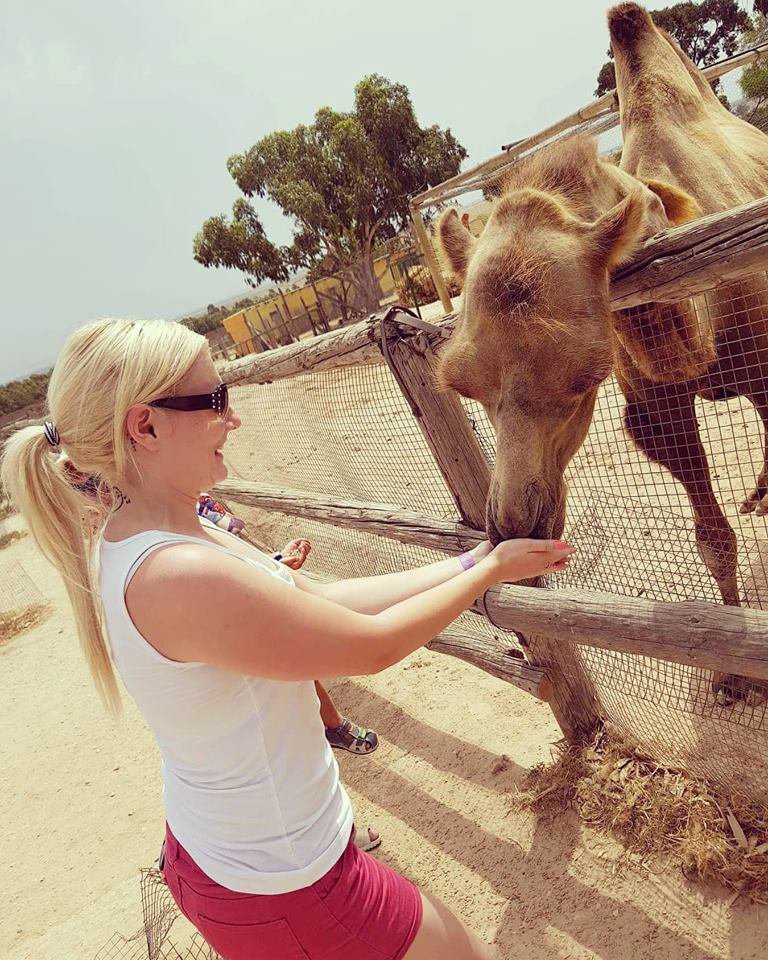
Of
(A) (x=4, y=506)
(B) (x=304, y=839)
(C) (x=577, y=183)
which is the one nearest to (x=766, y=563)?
(C) (x=577, y=183)

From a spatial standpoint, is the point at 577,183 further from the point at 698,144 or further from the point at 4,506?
the point at 4,506

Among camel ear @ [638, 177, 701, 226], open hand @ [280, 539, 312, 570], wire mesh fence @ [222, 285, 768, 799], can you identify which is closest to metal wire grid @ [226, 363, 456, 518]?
wire mesh fence @ [222, 285, 768, 799]

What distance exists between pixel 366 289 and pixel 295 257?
6.16 m

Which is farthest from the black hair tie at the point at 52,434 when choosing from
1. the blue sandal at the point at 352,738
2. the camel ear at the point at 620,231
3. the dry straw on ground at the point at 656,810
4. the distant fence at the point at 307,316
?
the distant fence at the point at 307,316

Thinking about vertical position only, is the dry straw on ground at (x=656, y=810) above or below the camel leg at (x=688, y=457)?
below

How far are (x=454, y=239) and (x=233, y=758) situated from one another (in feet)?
6.55

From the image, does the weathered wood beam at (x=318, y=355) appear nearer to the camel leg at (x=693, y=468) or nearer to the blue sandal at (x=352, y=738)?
the camel leg at (x=693, y=468)

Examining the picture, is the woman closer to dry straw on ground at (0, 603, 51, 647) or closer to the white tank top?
the white tank top

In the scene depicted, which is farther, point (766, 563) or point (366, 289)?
point (366, 289)

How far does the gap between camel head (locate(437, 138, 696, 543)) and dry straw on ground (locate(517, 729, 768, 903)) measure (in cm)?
139

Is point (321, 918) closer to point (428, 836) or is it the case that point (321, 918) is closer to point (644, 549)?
point (428, 836)

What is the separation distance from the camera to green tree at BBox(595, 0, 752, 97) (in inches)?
1163

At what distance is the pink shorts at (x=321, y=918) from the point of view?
134 cm

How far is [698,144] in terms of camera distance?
9.89 feet
